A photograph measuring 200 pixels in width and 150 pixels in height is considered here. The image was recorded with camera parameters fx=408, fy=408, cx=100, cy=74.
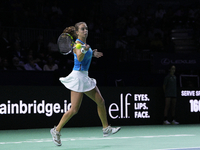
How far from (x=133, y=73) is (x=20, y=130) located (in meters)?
5.14

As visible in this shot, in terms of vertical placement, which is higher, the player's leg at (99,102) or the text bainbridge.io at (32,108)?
the player's leg at (99,102)

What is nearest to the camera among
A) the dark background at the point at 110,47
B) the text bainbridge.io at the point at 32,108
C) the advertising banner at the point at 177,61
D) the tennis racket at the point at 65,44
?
the tennis racket at the point at 65,44

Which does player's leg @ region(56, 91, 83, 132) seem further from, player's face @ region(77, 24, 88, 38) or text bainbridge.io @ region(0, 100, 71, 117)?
text bainbridge.io @ region(0, 100, 71, 117)

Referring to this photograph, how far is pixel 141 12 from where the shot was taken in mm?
19656

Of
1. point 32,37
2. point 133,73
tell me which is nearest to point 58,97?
point 133,73

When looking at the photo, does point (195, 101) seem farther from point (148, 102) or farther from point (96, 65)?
point (96, 65)

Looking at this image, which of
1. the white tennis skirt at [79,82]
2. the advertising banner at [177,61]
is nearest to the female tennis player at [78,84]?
the white tennis skirt at [79,82]

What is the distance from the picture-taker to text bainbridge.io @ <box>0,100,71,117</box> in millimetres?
9992

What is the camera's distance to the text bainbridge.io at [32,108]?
9.99 m

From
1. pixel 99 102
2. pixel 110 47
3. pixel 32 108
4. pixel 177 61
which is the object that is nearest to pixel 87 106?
pixel 32 108

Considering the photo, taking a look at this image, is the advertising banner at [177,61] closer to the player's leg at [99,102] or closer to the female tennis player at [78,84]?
the player's leg at [99,102]

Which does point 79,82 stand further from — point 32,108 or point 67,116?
point 32,108

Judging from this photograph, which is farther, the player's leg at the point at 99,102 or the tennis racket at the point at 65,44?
the player's leg at the point at 99,102

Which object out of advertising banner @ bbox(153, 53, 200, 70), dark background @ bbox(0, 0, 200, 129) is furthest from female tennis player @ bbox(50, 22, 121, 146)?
advertising banner @ bbox(153, 53, 200, 70)
